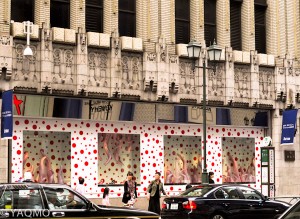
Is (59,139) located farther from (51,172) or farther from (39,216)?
(39,216)

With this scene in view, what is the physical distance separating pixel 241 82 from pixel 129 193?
36.3 feet

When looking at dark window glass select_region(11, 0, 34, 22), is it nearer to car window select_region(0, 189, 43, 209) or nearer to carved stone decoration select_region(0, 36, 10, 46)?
carved stone decoration select_region(0, 36, 10, 46)

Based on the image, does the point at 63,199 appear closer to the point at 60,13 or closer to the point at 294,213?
the point at 294,213

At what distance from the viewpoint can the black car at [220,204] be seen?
22.4 m

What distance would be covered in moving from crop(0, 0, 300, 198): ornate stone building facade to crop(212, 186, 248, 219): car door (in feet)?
32.5

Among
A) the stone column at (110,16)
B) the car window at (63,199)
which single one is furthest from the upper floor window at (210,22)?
the car window at (63,199)

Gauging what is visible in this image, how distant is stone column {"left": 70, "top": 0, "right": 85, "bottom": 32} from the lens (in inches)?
1248

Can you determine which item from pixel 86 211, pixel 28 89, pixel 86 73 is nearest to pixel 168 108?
pixel 86 73

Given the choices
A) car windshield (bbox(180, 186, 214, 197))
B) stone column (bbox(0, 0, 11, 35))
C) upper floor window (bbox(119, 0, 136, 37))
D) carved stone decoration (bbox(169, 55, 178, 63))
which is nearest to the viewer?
car windshield (bbox(180, 186, 214, 197))

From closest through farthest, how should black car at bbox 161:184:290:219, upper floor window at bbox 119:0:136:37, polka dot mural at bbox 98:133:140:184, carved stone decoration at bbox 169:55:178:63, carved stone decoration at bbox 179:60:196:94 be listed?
black car at bbox 161:184:290:219, polka dot mural at bbox 98:133:140:184, upper floor window at bbox 119:0:136:37, carved stone decoration at bbox 169:55:178:63, carved stone decoration at bbox 179:60:196:94

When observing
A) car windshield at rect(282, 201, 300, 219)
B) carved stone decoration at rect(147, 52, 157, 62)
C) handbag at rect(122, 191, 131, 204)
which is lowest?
handbag at rect(122, 191, 131, 204)

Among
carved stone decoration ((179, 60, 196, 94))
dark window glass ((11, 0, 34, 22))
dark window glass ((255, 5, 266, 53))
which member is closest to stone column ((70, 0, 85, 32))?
dark window glass ((11, 0, 34, 22))

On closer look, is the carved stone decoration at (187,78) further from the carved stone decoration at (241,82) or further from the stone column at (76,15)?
the stone column at (76,15)

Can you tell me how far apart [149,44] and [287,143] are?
9202 mm
